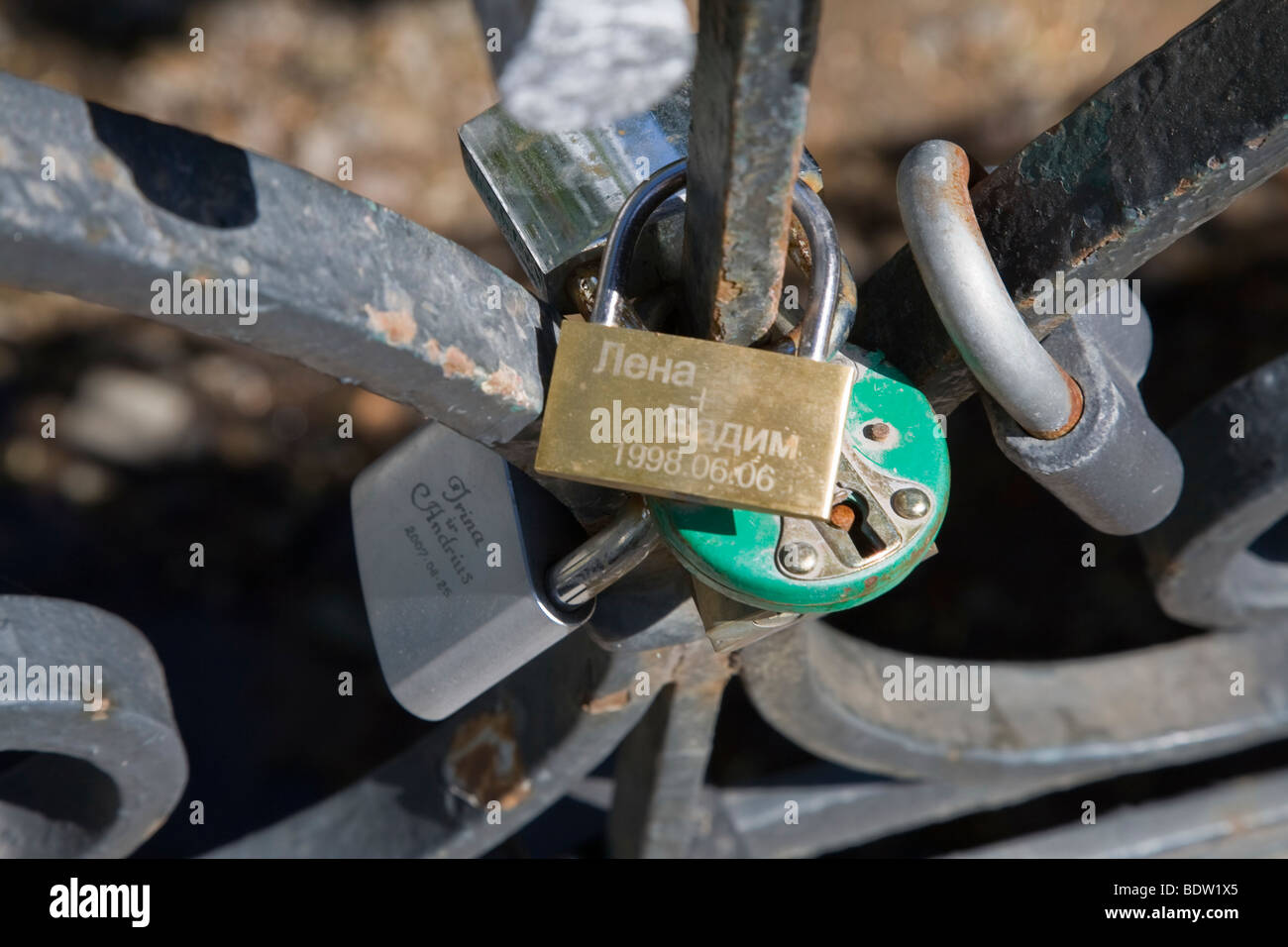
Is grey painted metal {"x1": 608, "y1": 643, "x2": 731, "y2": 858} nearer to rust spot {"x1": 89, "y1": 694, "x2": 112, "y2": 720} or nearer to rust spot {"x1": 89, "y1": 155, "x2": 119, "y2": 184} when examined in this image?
rust spot {"x1": 89, "y1": 694, "x2": 112, "y2": 720}

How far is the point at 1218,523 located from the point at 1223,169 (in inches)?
17.9

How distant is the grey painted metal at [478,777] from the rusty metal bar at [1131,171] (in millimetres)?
409

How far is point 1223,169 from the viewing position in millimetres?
591

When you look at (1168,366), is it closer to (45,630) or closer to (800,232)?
(800,232)

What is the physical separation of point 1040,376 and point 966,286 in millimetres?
66

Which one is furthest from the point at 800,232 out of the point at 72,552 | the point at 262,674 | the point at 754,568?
the point at 72,552

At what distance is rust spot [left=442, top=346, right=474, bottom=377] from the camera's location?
0.54 m

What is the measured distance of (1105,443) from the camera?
66 cm

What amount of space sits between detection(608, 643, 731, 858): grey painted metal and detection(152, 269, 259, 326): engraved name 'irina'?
1.57 ft

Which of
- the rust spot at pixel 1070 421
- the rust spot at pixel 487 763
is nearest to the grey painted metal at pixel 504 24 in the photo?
the rust spot at pixel 1070 421

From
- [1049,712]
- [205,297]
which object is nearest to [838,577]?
[205,297]

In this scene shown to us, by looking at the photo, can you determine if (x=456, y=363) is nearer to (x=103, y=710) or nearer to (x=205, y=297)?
(x=205, y=297)

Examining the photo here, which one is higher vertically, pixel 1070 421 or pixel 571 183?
pixel 571 183

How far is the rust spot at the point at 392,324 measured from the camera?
513mm
